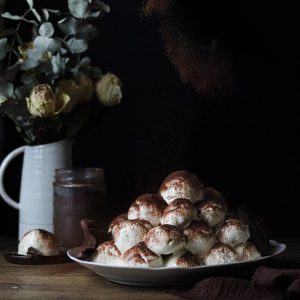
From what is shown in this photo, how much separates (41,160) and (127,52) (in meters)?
0.34

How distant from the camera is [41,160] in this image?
1321mm

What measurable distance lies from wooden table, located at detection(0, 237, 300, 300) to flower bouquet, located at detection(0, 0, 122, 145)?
10.5 inches

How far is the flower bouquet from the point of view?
1.27m

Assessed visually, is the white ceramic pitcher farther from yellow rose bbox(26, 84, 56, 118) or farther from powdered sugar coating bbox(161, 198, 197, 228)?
powdered sugar coating bbox(161, 198, 197, 228)

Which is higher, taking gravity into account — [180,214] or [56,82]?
[56,82]

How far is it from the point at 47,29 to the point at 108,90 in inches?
6.0

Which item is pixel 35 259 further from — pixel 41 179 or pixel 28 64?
pixel 28 64

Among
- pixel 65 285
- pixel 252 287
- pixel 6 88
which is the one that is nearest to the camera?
pixel 252 287

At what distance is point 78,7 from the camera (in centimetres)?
129

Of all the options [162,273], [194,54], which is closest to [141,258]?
[162,273]

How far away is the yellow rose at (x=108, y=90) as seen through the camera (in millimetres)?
1317

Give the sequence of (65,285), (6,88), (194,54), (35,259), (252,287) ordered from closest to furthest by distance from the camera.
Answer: (252,287) → (65,285) → (35,259) → (6,88) → (194,54)

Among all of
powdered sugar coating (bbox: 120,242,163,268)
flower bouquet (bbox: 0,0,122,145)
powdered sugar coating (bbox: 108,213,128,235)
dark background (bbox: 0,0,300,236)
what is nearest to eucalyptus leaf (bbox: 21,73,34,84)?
flower bouquet (bbox: 0,0,122,145)

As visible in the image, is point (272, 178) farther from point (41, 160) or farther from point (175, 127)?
point (41, 160)
